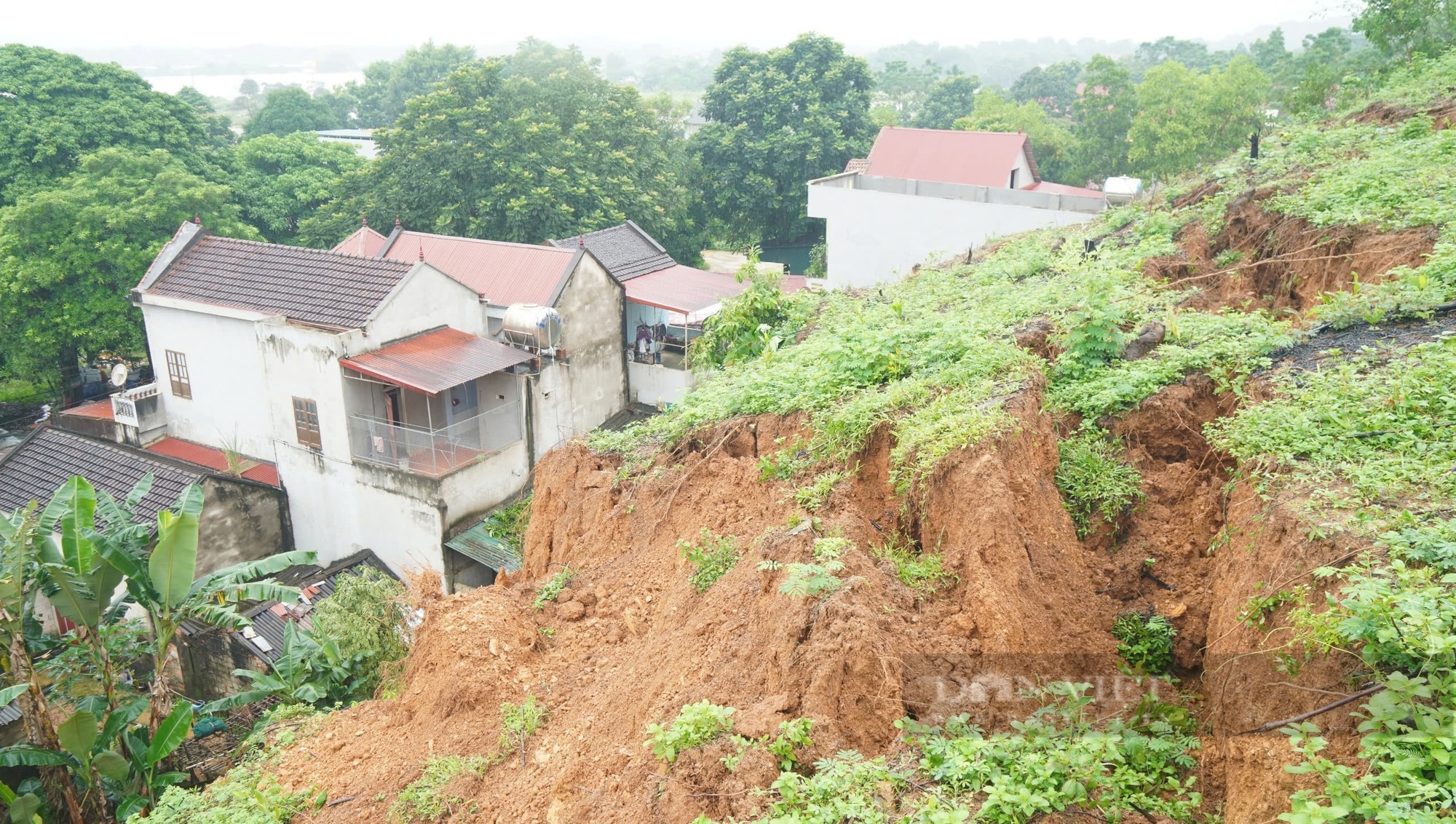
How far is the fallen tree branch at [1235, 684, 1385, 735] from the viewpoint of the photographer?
14.8 feet

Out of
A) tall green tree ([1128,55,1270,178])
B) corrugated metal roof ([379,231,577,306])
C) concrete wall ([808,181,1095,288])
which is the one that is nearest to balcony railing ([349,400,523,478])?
corrugated metal roof ([379,231,577,306])

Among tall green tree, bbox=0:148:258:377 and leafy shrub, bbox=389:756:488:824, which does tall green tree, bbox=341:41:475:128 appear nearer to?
tall green tree, bbox=0:148:258:377

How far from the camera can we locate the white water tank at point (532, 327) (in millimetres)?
22547

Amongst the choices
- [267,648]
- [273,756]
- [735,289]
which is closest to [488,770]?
[273,756]

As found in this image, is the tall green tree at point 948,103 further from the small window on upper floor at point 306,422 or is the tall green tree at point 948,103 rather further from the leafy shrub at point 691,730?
the leafy shrub at point 691,730

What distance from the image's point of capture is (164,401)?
23609 millimetres

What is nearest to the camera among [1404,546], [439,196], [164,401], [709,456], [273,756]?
[1404,546]

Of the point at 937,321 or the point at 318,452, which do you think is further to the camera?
the point at 318,452

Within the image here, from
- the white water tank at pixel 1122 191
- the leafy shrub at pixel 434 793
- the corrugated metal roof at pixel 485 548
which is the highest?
the white water tank at pixel 1122 191

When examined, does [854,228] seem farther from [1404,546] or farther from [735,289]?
[1404,546]

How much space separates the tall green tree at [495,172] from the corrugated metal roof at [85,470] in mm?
15354

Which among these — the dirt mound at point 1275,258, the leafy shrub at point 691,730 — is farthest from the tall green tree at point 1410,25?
the leafy shrub at point 691,730

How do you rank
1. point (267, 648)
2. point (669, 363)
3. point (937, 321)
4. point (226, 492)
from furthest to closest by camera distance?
point (669, 363)
point (226, 492)
point (267, 648)
point (937, 321)

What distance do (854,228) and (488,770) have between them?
75.8 feet
